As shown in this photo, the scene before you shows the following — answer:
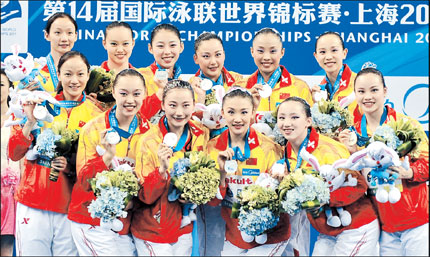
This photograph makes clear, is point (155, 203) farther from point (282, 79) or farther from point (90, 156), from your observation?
Answer: point (282, 79)

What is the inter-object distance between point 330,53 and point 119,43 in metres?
2.06

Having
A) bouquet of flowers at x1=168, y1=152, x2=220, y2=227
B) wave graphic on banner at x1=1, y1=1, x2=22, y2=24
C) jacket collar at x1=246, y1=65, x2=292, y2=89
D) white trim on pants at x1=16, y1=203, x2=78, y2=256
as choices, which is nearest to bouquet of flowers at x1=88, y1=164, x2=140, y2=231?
bouquet of flowers at x1=168, y1=152, x2=220, y2=227

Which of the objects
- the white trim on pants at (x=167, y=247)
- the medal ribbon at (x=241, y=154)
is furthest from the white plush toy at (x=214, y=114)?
the white trim on pants at (x=167, y=247)

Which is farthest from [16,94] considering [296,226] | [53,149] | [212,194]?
Answer: [296,226]

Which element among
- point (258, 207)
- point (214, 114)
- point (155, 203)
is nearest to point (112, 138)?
point (155, 203)

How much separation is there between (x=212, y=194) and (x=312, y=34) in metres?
2.64

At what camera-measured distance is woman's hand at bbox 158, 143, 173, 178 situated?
229 inches

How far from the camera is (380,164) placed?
572cm

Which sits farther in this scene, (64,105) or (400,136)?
(64,105)

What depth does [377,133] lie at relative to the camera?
584 centimetres

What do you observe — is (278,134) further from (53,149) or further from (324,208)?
(53,149)

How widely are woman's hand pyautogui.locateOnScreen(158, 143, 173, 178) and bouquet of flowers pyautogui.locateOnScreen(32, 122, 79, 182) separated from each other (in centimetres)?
87

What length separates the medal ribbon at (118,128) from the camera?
6188 millimetres

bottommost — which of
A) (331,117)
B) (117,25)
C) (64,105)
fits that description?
(331,117)
